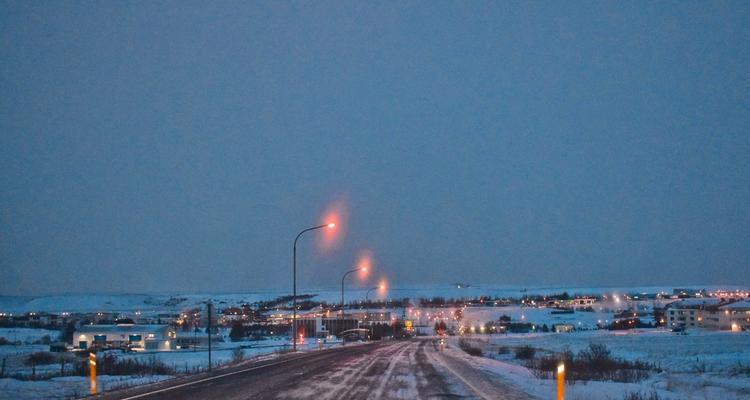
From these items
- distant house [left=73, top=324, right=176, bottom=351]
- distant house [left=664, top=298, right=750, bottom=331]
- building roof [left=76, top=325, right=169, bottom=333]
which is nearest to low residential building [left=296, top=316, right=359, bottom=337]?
building roof [left=76, top=325, right=169, bottom=333]

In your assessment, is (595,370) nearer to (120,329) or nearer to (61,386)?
(61,386)

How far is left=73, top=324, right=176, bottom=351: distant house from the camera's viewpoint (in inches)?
3686

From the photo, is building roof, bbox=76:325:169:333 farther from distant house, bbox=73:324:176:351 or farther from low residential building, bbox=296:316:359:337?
low residential building, bbox=296:316:359:337

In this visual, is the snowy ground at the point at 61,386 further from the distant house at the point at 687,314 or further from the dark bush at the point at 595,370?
the distant house at the point at 687,314

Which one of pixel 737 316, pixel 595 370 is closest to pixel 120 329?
pixel 595 370

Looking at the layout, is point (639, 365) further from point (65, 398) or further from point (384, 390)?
point (65, 398)

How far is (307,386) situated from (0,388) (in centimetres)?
1113

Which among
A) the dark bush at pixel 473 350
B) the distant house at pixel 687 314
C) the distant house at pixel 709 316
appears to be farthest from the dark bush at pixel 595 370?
the distant house at pixel 687 314

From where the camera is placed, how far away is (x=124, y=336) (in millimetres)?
101188

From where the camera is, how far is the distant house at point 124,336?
93.6 metres

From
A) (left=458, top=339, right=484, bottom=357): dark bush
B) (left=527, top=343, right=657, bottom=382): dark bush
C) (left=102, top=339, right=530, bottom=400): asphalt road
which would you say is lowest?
(left=458, top=339, right=484, bottom=357): dark bush

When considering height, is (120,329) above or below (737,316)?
above

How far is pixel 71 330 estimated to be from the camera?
113 metres

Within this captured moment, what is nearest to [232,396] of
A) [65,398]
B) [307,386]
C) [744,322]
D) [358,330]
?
[307,386]
